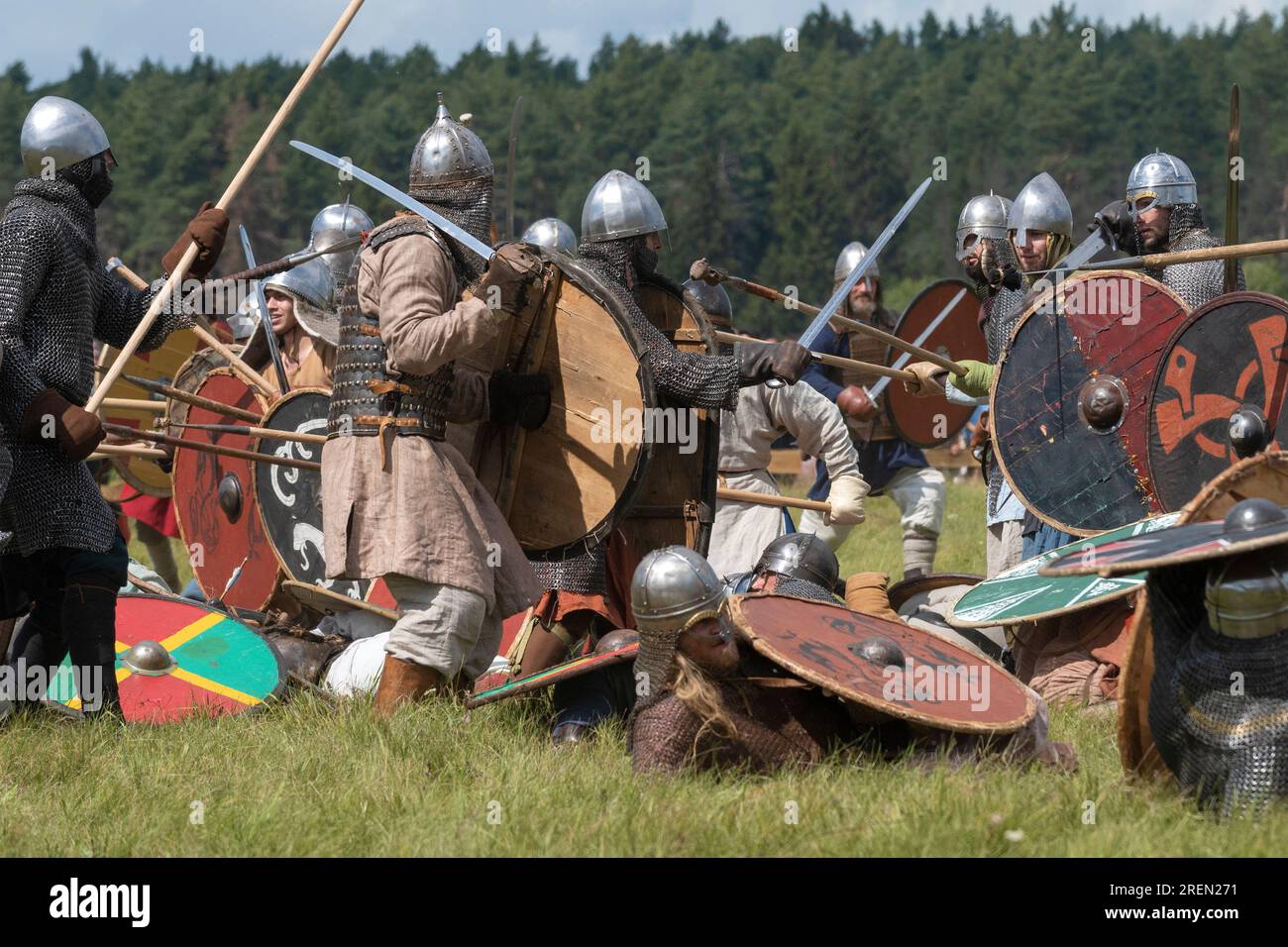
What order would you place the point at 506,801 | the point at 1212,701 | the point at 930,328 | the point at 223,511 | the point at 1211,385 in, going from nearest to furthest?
the point at 1212,701 → the point at 506,801 → the point at 1211,385 → the point at 223,511 → the point at 930,328

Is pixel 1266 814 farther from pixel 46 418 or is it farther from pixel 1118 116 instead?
pixel 1118 116

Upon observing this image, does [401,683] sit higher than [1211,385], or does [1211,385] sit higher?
[1211,385]

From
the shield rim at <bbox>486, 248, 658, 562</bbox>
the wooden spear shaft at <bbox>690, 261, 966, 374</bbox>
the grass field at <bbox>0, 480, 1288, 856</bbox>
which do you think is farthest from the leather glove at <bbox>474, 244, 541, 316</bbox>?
the grass field at <bbox>0, 480, 1288, 856</bbox>

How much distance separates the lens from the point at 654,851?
11.4ft

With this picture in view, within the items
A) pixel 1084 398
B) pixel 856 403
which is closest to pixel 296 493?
Result: pixel 856 403

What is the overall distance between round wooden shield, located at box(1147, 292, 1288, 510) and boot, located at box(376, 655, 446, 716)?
7.21 feet

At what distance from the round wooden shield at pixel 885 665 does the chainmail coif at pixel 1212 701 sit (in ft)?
1.38

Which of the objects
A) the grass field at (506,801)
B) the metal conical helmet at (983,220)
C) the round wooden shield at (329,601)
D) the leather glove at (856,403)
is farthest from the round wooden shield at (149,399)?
the grass field at (506,801)

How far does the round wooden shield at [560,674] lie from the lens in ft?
14.5

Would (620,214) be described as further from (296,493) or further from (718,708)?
(718,708)

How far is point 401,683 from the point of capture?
4742mm

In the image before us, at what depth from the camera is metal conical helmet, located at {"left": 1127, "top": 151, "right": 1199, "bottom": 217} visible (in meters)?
6.02

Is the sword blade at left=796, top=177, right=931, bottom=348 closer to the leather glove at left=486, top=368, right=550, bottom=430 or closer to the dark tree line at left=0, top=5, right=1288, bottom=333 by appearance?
the leather glove at left=486, top=368, right=550, bottom=430

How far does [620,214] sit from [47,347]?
176 cm
